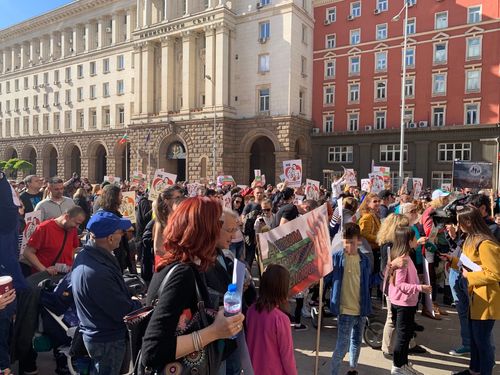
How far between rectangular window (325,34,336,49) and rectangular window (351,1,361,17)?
2262 mm

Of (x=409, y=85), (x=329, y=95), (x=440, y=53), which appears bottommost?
(x=329, y=95)

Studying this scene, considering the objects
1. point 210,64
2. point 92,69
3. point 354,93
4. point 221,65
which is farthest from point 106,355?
point 92,69

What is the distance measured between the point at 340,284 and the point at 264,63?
29.8 meters

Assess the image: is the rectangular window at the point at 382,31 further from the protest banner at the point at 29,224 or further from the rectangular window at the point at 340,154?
the protest banner at the point at 29,224

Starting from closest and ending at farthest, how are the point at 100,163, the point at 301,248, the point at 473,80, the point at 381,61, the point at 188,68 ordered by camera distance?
the point at 301,248 → the point at 473,80 → the point at 381,61 → the point at 188,68 → the point at 100,163

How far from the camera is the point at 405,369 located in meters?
4.24

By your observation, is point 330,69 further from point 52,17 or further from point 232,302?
point 52,17

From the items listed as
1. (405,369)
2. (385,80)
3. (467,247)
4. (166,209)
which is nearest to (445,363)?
(405,369)

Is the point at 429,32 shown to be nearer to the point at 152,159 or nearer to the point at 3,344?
the point at 152,159

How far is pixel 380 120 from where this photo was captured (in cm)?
3077

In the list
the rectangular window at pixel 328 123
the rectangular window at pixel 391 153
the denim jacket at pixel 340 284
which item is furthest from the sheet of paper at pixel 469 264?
the rectangular window at pixel 328 123

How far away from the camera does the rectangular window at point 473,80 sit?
2748 cm

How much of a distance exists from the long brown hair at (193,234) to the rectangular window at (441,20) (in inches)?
1279

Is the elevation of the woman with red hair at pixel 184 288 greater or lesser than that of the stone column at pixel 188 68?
lesser
